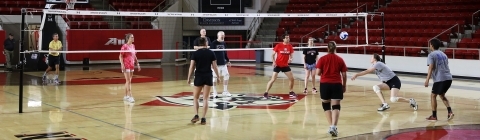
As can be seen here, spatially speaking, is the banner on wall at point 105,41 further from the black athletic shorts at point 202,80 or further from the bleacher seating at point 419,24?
the black athletic shorts at point 202,80

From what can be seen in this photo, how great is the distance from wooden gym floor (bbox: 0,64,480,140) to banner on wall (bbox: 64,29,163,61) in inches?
384

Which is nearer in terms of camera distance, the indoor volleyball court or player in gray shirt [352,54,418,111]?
the indoor volleyball court

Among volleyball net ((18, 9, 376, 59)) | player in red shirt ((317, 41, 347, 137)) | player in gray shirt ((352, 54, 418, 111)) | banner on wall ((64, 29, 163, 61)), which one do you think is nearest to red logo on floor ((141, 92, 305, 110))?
player in gray shirt ((352, 54, 418, 111))

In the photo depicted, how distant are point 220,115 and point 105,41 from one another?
1841cm

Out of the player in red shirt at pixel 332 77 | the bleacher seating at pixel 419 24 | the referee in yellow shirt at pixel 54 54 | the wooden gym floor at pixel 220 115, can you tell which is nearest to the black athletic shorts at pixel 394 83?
the wooden gym floor at pixel 220 115

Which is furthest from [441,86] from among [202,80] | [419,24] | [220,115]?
[419,24]

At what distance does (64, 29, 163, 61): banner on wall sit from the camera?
29.3 meters

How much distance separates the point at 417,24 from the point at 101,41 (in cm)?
1374

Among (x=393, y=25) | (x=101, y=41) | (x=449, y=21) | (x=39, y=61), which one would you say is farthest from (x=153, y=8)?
(x=449, y=21)

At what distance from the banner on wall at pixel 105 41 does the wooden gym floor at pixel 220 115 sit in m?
9.75

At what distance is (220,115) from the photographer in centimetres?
1259

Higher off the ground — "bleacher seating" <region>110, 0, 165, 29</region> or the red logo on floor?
"bleacher seating" <region>110, 0, 165, 29</region>

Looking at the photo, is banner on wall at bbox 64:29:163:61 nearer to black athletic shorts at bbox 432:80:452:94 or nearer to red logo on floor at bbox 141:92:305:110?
red logo on floor at bbox 141:92:305:110

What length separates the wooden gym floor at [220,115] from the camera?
10484mm
